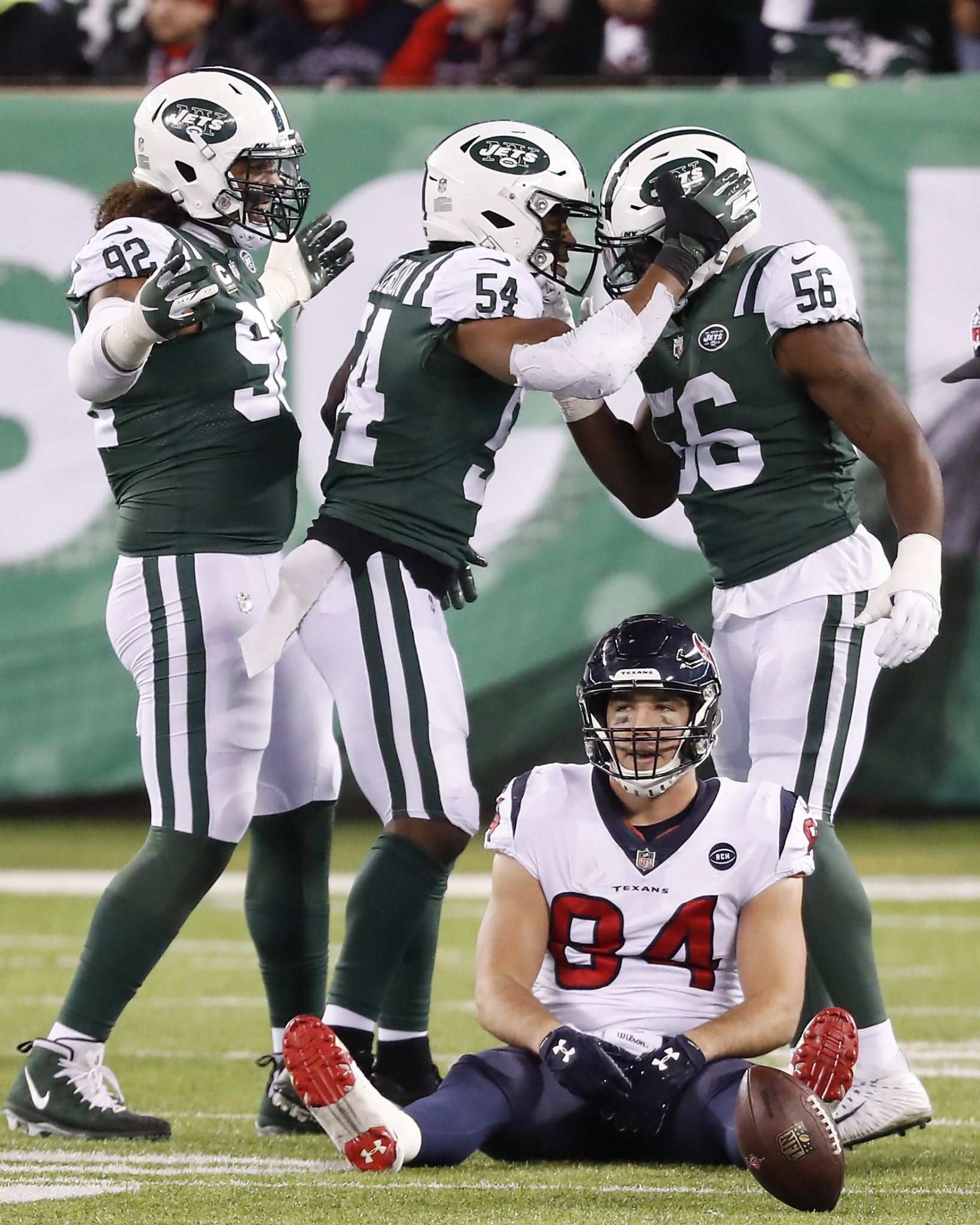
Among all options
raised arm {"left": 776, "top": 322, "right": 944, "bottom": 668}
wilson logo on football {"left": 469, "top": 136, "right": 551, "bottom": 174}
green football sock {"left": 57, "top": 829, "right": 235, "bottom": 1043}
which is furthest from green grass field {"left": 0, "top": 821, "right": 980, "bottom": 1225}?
wilson logo on football {"left": 469, "top": 136, "right": 551, "bottom": 174}

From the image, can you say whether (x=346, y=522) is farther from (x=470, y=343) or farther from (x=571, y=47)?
(x=571, y=47)

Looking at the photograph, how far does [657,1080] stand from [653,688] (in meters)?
0.66

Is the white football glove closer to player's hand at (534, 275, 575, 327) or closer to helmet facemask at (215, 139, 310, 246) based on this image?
player's hand at (534, 275, 575, 327)

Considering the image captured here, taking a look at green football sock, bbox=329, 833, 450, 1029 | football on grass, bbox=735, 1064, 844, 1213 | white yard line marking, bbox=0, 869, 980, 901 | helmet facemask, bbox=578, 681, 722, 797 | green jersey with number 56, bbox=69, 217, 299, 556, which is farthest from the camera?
white yard line marking, bbox=0, 869, 980, 901

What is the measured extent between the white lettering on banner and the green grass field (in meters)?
1.43

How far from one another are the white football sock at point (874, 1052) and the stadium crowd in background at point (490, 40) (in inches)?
235

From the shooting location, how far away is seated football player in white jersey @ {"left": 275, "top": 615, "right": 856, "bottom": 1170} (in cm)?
324

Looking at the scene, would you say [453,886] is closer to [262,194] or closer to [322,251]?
[322,251]

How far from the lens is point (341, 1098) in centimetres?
308

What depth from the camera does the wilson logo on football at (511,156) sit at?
12.6 feet

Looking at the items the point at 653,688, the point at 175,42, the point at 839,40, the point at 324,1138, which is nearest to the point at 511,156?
the point at 653,688

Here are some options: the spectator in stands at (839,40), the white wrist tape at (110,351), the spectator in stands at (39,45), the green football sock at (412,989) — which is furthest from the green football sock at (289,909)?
the spectator in stands at (39,45)

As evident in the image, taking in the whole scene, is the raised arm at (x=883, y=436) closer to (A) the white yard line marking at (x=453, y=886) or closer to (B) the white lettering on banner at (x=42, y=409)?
(A) the white yard line marking at (x=453, y=886)

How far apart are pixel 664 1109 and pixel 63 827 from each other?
5815 millimetres
